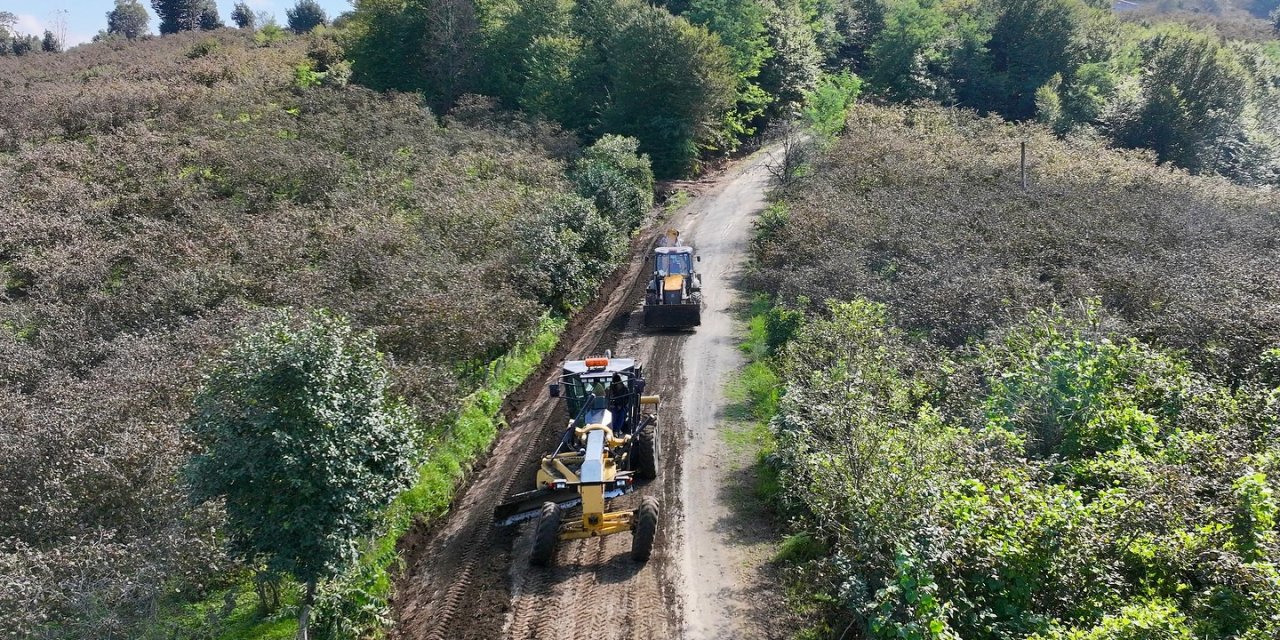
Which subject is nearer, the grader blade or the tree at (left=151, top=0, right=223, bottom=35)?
the grader blade

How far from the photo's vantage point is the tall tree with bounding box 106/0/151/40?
8606 centimetres

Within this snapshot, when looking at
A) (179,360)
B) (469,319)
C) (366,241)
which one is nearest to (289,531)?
(179,360)

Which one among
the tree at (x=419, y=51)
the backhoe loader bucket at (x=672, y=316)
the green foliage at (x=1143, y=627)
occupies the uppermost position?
the tree at (x=419, y=51)

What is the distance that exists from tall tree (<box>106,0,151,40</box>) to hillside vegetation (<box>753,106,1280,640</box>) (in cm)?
9395

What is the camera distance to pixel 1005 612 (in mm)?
8438

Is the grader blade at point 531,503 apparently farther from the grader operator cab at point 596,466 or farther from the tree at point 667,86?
the tree at point 667,86

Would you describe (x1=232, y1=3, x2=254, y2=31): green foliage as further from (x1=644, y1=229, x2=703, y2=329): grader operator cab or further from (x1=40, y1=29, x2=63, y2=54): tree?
(x1=644, y1=229, x2=703, y2=329): grader operator cab

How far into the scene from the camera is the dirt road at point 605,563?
11.2m

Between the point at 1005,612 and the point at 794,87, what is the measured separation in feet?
168

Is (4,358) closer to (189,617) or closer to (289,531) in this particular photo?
(189,617)

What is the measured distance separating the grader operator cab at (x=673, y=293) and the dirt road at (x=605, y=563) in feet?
14.7

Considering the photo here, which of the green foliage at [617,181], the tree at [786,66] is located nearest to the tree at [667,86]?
the green foliage at [617,181]

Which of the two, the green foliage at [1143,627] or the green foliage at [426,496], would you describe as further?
the green foliage at [426,496]

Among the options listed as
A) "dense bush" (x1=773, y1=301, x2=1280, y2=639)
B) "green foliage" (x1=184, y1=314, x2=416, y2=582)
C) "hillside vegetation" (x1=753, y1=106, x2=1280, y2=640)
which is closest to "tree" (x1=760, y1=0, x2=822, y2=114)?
"hillside vegetation" (x1=753, y1=106, x2=1280, y2=640)
